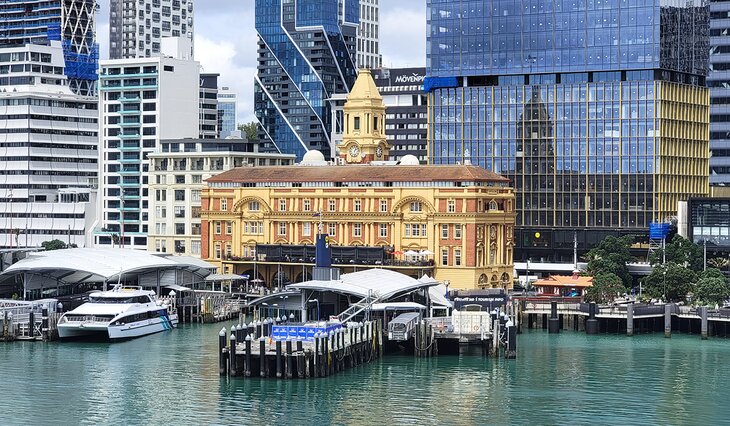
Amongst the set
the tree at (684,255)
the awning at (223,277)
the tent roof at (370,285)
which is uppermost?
the tree at (684,255)

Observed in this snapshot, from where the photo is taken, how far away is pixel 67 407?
107125 mm

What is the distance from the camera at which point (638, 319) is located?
511 ft

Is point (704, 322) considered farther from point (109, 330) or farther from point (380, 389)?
point (109, 330)

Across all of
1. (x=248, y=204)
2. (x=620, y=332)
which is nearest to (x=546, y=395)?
(x=620, y=332)

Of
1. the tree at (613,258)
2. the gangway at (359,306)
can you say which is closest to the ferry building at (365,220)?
the tree at (613,258)

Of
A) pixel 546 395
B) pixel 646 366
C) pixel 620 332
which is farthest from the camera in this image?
pixel 620 332

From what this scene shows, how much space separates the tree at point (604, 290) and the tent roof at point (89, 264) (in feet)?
147

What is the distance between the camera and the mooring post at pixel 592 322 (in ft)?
509

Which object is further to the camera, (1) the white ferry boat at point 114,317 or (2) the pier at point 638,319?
(2) the pier at point 638,319

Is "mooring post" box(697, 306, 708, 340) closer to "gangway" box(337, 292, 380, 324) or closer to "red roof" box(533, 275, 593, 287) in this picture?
"red roof" box(533, 275, 593, 287)

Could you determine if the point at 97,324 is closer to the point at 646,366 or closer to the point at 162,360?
the point at 162,360

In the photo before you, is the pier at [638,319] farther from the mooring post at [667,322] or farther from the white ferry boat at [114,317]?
the white ferry boat at [114,317]

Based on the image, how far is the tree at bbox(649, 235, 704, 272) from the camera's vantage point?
615 feet

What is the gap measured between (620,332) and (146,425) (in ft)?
224
